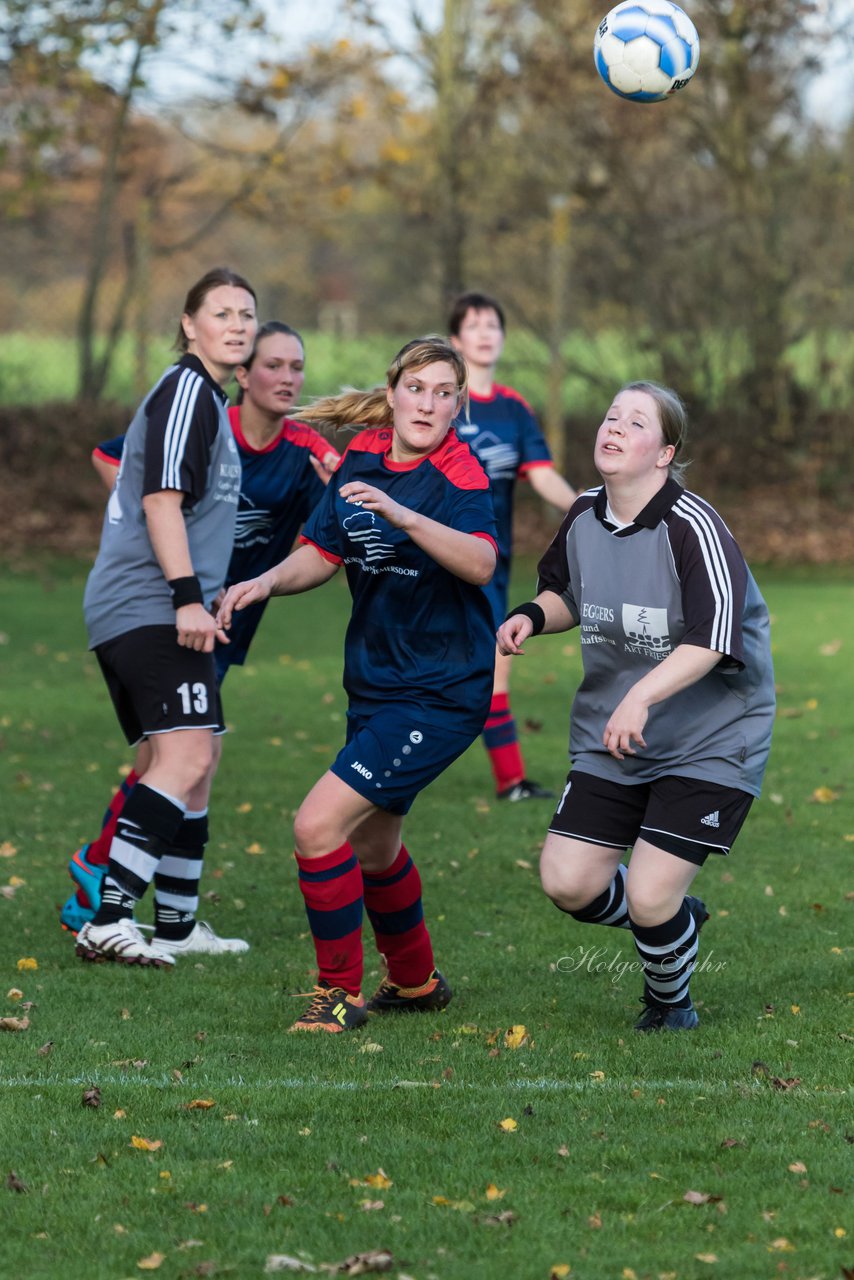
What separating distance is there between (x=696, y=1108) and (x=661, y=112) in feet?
60.3

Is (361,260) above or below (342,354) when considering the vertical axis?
above

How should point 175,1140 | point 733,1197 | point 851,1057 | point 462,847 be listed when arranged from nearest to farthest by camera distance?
1. point 733,1197
2. point 175,1140
3. point 851,1057
4. point 462,847

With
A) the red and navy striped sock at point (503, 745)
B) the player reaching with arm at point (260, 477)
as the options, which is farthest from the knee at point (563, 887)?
the red and navy striped sock at point (503, 745)

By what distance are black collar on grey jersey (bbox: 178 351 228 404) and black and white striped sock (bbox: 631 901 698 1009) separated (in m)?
2.31

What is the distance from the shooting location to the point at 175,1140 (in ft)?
12.8

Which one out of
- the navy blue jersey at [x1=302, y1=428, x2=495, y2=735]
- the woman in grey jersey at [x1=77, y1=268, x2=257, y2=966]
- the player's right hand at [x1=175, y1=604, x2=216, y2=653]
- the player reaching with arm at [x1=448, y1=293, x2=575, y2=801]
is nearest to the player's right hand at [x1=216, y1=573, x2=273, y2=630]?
the navy blue jersey at [x1=302, y1=428, x2=495, y2=735]

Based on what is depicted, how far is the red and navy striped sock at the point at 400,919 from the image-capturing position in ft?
16.5

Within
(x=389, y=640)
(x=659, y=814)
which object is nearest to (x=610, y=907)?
(x=659, y=814)

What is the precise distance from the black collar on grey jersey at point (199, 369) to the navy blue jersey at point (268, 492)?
0.57 metres

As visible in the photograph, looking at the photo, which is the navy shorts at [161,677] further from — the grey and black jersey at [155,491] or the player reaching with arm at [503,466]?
the player reaching with arm at [503,466]

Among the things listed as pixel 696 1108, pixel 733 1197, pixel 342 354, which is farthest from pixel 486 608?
pixel 342 354

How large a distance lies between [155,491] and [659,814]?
199 centimetres

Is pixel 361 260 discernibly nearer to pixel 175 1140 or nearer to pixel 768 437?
pixel 768 437

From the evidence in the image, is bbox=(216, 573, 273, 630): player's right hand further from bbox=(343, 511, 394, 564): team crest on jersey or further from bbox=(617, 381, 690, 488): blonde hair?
bbox=(617, 381, 690, 488): blonde hair
